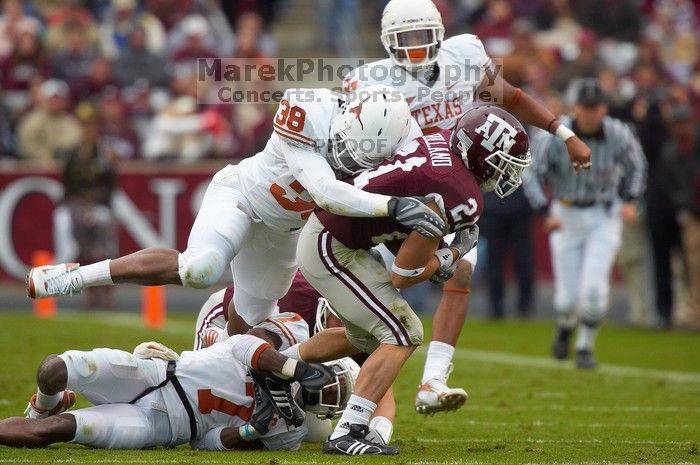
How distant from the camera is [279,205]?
606 cm

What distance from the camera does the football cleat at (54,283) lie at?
19.6ft

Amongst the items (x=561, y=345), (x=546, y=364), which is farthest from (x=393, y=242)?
(x=561, y=345)

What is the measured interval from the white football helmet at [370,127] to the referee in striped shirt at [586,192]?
3941mm

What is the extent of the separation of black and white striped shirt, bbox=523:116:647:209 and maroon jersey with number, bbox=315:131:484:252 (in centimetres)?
395

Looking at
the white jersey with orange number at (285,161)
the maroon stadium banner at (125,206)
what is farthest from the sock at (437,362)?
the maroon stadium banner at (125,206)

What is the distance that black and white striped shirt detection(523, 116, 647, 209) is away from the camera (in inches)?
369

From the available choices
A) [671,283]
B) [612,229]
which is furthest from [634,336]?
[612,229]

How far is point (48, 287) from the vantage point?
5984 mm

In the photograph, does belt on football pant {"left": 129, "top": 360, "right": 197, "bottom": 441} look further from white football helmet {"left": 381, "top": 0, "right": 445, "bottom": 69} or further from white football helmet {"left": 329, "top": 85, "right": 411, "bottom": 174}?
white football helmet {"left": 381, "top": 0, "right": 445, "bottom": 69}

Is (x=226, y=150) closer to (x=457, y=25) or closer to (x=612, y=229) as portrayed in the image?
(x=457, y=25)

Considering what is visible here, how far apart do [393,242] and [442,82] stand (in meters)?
1.40

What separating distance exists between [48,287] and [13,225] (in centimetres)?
782
